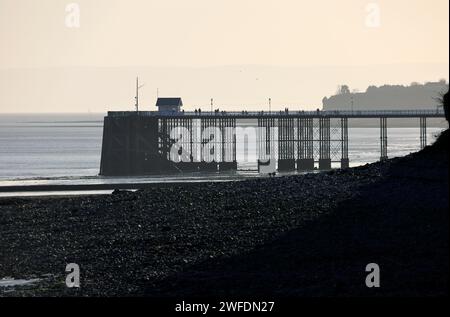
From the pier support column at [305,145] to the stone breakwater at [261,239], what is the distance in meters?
71.4

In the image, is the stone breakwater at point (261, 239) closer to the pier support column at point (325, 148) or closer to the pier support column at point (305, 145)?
the pier support column at point (325, 148)

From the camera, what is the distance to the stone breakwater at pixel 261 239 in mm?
35344

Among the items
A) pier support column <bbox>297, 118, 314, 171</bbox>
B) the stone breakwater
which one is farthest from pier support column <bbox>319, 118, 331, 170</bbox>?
the stone breakwater

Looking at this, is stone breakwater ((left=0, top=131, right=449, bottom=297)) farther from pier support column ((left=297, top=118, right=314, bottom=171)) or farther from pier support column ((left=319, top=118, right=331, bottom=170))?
pier support column ((left=297, top=118, right=314, bottom=171))

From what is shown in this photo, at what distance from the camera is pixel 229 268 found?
3769 centimetres

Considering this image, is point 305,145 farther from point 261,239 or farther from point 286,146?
point 261,239

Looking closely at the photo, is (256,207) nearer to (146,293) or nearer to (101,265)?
(101,265)

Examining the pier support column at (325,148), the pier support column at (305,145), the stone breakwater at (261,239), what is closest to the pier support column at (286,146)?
the pier support column at (305,145)

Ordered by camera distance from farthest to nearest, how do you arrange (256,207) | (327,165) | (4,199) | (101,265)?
1. (327,165)
2. (4,199)
3. (256,207)
4. (101,265)

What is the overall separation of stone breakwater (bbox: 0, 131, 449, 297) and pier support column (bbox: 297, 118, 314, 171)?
71377 mm

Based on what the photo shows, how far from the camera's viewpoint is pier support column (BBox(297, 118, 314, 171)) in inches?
4946
